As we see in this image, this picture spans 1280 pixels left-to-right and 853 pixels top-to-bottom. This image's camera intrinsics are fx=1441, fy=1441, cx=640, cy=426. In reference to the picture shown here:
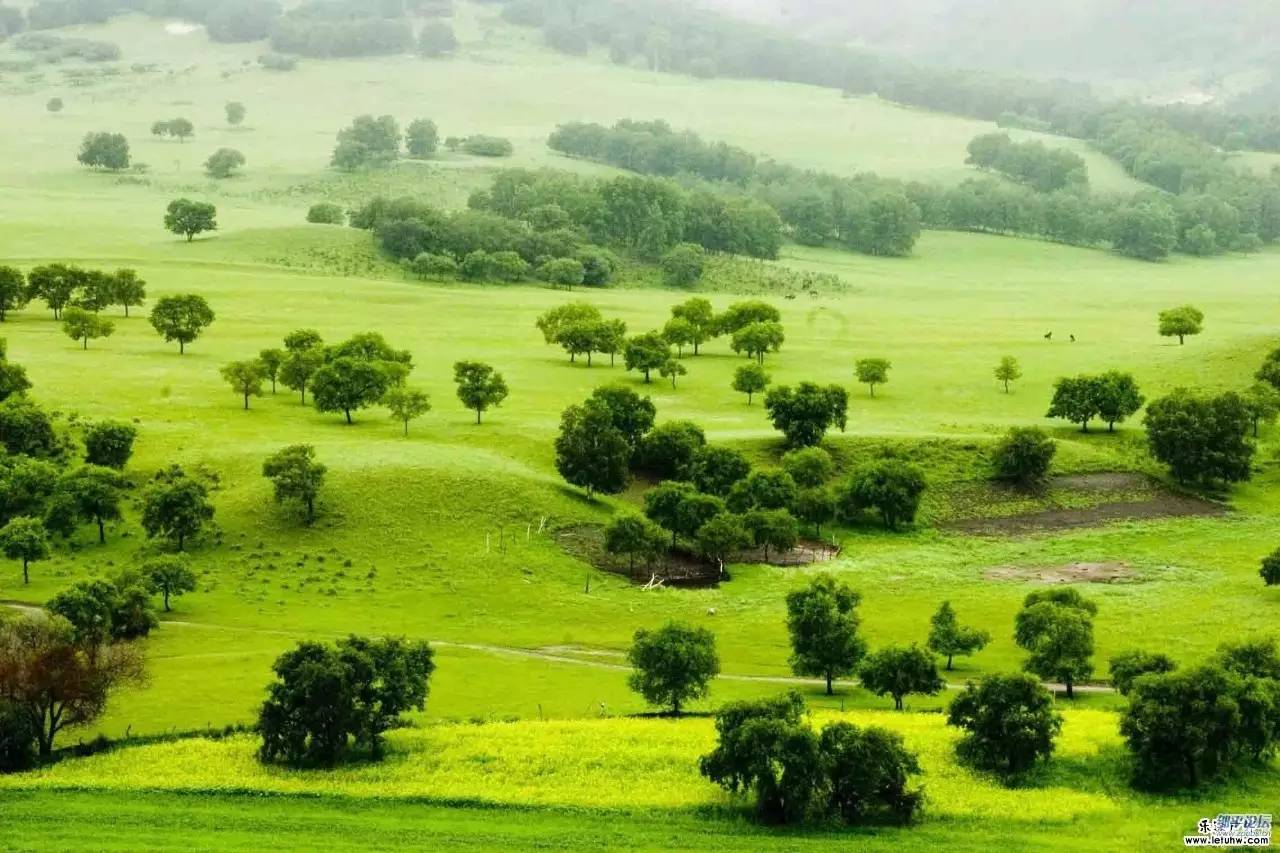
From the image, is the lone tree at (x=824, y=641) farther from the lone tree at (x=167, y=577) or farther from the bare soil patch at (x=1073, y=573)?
the lone tree at (x=167, y=577)

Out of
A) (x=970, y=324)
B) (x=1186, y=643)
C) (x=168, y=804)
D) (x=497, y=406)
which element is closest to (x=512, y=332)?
(x=497, y=406)

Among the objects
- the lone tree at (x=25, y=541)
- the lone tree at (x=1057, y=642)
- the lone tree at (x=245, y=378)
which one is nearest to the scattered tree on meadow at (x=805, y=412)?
the lone tree at (x=1057, y=642)

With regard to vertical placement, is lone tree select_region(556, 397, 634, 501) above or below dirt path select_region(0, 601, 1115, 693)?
above

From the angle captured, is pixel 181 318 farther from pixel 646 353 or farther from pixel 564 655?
pixel 564 655

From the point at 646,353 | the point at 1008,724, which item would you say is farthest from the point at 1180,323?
the point at 1008,724

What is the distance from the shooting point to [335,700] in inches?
2808

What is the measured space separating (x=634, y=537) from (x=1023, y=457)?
41954mm

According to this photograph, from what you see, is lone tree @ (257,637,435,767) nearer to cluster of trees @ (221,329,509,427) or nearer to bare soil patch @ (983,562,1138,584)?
bare soil patch @ (983,562,1138,584)

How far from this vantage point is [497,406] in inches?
5571

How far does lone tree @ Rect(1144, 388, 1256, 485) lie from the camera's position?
422ft

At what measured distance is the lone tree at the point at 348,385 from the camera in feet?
439

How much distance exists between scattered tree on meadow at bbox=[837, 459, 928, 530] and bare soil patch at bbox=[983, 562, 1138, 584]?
1096 cm

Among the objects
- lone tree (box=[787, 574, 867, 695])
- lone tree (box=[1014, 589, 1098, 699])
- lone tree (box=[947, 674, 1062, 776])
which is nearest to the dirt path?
lone tree (box=[1014, 589, 1098, 699])

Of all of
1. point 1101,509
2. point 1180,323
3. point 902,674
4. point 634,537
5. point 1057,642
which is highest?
point 1180,323
